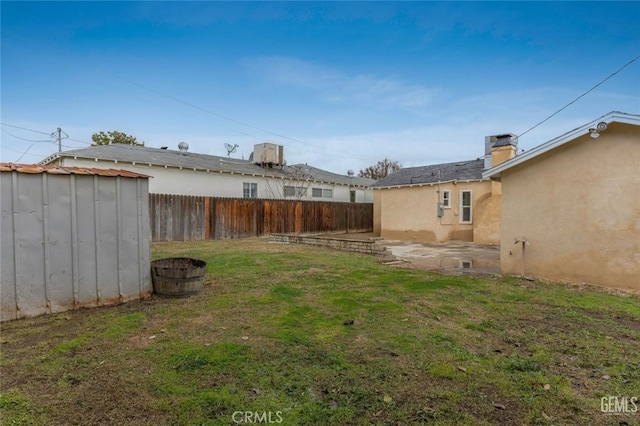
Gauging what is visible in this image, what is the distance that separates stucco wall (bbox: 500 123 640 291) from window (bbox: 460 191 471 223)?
28.3 ft

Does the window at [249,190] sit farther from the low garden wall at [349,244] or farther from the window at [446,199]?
the window at [446,199]

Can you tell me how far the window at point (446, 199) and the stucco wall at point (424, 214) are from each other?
0.14m

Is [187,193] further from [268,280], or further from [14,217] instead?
[14,217]

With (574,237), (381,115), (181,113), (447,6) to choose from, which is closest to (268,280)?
(574,237)

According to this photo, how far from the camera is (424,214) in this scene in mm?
17641

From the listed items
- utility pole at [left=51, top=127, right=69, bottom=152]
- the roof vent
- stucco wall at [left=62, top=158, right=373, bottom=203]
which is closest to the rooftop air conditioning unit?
stucco wall at [left=62, top=158, right=373, bottom=203]

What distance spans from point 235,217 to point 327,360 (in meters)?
14.6

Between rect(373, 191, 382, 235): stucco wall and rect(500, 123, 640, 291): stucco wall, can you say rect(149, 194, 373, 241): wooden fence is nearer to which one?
rect(373, 191, 382, 235): stucco wall

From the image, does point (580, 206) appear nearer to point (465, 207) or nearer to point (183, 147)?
point (465, 207)

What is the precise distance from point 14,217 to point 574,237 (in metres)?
9.87

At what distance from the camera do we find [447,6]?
37.5ft

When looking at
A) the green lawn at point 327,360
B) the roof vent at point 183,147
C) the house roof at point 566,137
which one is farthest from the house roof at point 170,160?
the house roof at point 566,137

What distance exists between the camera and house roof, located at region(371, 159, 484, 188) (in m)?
16.6

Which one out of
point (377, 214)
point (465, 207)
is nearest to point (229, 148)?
point (377, 214)
